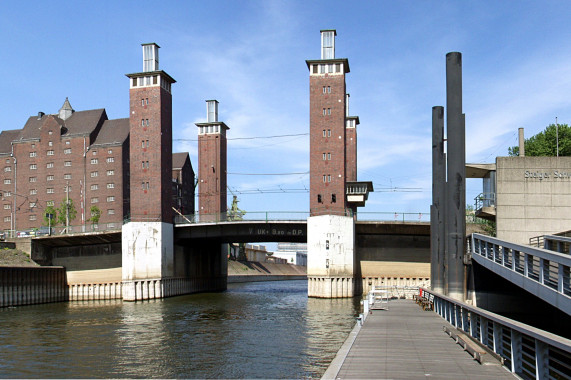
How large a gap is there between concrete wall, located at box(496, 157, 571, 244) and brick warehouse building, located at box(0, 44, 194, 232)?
90043 mm

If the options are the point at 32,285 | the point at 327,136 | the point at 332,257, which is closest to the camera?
the point at 332,257

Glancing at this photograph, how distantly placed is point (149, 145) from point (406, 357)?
192 feet

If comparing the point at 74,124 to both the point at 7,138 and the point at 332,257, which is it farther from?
the point at 332,257

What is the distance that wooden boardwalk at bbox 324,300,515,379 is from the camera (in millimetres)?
14430

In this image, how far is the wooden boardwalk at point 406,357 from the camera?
14.4m

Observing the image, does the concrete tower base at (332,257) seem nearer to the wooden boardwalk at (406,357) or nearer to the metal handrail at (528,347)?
the wooden boardwalk at (406,357)

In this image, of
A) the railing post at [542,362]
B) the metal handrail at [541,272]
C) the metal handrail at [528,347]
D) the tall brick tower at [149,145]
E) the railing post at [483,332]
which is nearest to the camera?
the metal handrail at [528,347]

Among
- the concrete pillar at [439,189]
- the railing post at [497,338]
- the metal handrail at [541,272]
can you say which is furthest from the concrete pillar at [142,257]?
the railing post at [497,338]

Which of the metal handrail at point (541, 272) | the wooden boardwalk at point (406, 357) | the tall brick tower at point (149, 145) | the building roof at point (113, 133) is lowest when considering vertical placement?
the wooden boardwalk at point (406, 357)

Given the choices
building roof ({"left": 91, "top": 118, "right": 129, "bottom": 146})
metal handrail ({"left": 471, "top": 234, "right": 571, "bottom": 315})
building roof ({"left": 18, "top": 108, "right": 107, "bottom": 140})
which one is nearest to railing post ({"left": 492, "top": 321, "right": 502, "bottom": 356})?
metal handrail ({"left": 471, "top": 234, "right": 571, "bottom": 315})

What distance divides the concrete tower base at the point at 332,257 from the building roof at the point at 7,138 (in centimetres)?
9672

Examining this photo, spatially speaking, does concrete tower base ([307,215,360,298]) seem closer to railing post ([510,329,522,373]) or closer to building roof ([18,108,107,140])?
railing post ([510,329,522,373])

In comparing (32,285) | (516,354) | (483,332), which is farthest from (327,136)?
(516,354)

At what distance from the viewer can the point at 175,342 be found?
32.5 metres
